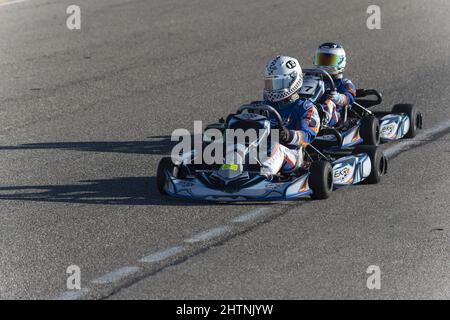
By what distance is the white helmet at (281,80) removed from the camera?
34.1ft

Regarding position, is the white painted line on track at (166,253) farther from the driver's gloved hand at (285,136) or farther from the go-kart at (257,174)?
the driver's gloved hand at (285,136)

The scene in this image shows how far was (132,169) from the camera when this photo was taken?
10.9m

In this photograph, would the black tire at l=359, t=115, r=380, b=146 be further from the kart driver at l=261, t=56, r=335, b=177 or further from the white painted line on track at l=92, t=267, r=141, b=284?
the white painted line on track at l=92, t=267, r=141, b=284

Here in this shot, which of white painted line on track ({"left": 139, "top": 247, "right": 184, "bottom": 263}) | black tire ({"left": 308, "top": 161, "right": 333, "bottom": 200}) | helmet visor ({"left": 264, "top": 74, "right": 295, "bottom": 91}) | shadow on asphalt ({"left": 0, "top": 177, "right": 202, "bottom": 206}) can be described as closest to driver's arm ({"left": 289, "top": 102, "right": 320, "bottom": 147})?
helmet visor ({"left": 264, "top": 74, "right": 295, "bottom": 91})

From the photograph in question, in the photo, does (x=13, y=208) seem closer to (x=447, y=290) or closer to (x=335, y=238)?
(x=335, y=238)

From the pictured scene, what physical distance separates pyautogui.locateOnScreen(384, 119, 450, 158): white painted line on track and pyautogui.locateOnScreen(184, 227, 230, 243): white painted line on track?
318cm

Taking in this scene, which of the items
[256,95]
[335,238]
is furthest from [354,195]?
[256,95]

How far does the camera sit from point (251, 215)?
9109 millimetres

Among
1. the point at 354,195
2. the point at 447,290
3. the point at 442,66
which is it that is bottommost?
the point at 447,290

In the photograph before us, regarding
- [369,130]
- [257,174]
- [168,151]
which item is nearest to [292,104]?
[257,174]

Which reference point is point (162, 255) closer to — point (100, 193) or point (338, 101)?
point (100, 193)

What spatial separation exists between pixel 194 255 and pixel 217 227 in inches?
30.9

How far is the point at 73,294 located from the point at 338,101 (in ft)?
17.1

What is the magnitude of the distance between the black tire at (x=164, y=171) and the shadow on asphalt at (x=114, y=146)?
1944mm
